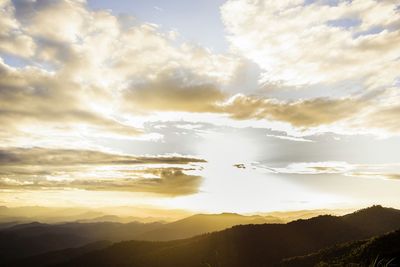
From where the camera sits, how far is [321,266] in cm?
18338

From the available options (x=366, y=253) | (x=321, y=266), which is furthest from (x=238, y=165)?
(x=366, y=253)

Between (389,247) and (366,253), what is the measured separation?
40.1ft

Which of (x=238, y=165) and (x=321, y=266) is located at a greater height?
(x=238, y=165)

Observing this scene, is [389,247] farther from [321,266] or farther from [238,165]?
[238,165]

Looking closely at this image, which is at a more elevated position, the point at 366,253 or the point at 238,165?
the point at 238,165

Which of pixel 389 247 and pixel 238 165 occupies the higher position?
pixel 238 165

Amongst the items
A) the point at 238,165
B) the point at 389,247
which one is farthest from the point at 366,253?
the point at 238,165

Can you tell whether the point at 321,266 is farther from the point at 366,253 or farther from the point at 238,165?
the point at 238,165

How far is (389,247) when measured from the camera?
632 ft

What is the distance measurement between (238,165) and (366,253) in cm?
17968

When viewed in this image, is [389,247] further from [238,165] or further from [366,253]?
[238,165]

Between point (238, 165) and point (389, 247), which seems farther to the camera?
point (389, 247)

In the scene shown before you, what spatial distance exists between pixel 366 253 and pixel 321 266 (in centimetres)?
2927

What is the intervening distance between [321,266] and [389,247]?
40523 mm
